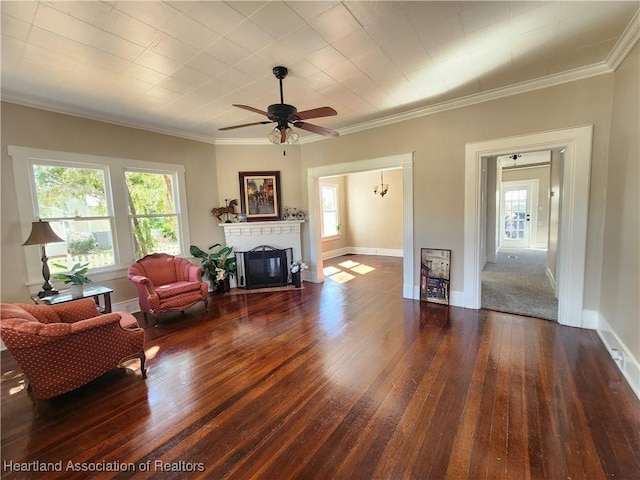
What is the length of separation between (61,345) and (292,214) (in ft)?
13.1

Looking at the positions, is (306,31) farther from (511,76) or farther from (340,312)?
(340,312)

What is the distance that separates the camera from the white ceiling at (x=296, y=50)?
2008 millimetres

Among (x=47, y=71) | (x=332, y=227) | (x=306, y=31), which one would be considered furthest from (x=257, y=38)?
(x=332, y=227)

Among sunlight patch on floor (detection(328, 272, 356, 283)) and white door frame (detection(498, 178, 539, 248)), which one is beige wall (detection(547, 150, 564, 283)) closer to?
sunlight patch on floor (detection(328, 272, 356, 283))

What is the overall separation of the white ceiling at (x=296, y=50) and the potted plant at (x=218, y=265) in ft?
7.63

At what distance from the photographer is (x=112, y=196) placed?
404cm

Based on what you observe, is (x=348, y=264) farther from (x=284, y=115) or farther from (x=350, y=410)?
(x=350, y=410)

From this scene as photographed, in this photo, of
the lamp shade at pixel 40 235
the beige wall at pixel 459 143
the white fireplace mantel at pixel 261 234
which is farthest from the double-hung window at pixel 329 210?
the lamp shade at pixel 40 235

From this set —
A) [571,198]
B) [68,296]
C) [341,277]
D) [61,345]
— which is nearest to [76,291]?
[68,296]

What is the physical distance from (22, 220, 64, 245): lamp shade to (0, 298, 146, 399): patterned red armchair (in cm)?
99

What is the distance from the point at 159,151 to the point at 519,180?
10.5 meters

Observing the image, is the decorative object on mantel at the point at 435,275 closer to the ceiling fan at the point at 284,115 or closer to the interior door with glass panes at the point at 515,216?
the ceiling fan at the point at 284,115

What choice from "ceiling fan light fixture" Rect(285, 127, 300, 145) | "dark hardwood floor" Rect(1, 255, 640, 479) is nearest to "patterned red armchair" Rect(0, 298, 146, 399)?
"dark hardwood floor" Rect(1, 255, 640, 479)

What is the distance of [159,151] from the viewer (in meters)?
4.54
